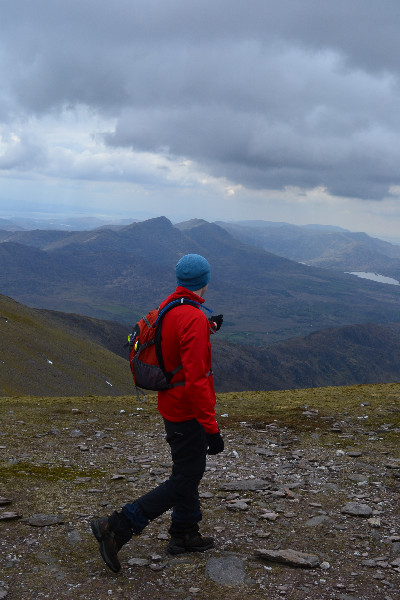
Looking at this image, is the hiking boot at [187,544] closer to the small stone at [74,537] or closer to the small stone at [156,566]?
the small stone at [156,566]

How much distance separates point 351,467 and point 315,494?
230cm

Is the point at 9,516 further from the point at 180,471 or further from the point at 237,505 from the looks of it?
the point at 237,505

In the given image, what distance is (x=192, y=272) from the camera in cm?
780

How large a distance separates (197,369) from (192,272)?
5.47 ft

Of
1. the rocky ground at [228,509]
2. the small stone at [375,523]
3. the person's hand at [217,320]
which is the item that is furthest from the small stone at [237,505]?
the person's hand at [217,320]

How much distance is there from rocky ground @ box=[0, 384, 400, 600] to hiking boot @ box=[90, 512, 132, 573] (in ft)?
0.76

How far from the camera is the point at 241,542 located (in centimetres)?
833

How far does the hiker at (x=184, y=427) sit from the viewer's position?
279 inches

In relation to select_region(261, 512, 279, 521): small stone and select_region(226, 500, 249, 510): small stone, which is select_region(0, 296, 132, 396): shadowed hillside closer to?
select_region(226, 500, 249, 510): small stone

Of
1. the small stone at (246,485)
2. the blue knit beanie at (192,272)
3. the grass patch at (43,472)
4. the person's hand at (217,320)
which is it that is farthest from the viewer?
the grass patch at (43,472)

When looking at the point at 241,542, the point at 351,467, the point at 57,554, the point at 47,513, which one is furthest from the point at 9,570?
the point at 351,467

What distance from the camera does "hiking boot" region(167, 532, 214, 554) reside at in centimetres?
786

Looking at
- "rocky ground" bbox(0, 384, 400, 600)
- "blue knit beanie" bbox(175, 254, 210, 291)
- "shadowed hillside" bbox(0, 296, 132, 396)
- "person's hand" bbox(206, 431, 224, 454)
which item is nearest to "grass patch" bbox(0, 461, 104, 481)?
"rocky ground" bbox(0, 384, 400, 600)

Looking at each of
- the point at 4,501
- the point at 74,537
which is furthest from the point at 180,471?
the point at 4,501
